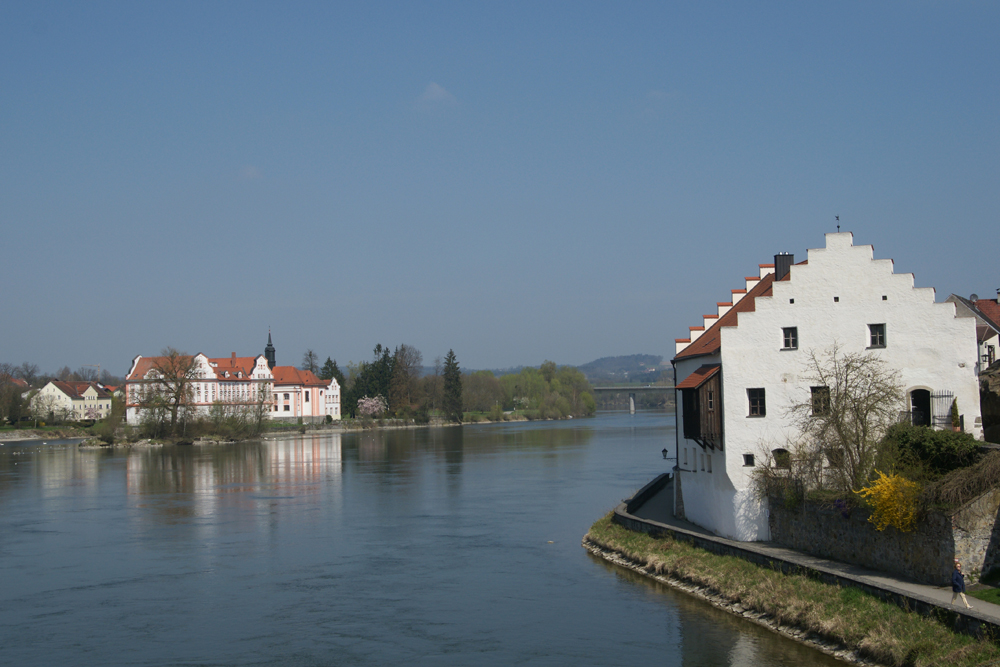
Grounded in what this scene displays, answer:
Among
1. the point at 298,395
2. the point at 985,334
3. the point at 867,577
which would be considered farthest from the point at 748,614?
the point at 298,395

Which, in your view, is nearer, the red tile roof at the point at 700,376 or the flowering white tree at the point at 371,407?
the red tile roof at the point at 700,376

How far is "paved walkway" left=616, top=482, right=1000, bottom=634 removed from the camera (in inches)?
595

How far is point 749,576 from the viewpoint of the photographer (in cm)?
2116

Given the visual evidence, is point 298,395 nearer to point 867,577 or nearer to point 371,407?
point 371,407

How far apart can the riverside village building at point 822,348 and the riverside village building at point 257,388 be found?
94975 millimetres

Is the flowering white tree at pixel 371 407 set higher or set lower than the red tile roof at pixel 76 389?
lower

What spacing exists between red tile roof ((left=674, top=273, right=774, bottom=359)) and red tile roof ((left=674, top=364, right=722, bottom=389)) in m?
0.49

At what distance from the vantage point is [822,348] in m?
23.6

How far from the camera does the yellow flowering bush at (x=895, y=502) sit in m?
18.2

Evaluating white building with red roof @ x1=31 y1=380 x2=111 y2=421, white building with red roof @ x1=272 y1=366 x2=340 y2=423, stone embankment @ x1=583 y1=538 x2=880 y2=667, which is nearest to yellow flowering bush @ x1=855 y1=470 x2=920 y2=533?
stone embankment @ x1=583 y1=538 x2=880 y2=667

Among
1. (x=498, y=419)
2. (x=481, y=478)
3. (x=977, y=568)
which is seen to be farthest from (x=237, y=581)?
(x=498, y=419)

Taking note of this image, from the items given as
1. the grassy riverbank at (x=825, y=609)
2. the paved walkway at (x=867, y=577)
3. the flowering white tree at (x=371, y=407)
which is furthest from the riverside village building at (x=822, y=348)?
the flowering white tree at (x=371, y=407)

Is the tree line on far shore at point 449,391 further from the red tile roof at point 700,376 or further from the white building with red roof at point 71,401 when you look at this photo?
the red tile roof at point 700,376

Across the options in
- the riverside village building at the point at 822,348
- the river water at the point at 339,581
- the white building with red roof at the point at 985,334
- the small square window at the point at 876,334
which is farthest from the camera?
the white building with red roof at the point at 985,334
